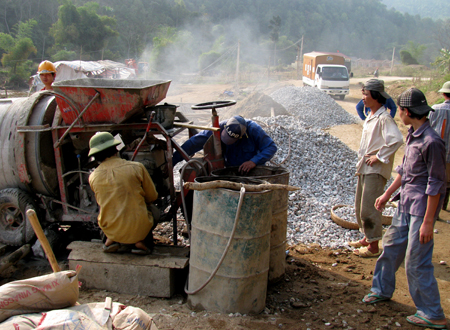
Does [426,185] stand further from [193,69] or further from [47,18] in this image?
[47,18]

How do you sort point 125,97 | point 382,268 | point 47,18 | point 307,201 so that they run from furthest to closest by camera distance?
1. point 47,18
2. point 307,201
3. point 125,97
4. point 382,268

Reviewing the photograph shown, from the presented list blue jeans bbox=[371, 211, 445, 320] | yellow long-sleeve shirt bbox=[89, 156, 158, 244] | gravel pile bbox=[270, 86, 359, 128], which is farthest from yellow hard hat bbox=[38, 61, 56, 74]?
gravel pile bbox=[270, 86, 359, 128]

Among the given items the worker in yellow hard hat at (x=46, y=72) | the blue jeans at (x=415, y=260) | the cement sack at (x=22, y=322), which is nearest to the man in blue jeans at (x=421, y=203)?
the blue jeans at (x=415, y=260)

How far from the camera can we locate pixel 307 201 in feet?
20.2

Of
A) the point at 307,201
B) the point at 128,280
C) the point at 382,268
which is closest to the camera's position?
the point at 382,268

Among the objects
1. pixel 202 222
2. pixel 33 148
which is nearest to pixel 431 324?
pixel 202 222

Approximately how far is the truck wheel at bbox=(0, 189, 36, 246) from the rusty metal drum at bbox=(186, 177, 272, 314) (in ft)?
7.62

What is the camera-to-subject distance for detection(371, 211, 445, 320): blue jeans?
3041 millimetres

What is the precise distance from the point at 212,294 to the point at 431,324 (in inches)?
74.2

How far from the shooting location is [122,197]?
346 cm

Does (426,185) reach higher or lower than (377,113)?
lower

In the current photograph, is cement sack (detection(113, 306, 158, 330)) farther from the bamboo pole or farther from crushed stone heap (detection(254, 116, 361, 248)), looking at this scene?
crushed stone heap (detection(254, 116, 361, 248))

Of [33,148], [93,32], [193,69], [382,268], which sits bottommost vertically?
[382,268]

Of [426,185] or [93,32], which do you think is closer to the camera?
[426,185]
